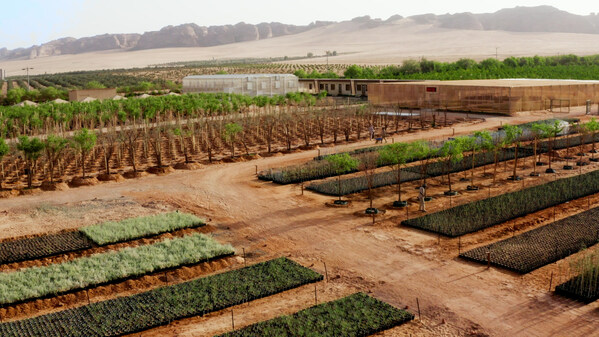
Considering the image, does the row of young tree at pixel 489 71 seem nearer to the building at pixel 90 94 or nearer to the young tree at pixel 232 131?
the building at pixel 90 94

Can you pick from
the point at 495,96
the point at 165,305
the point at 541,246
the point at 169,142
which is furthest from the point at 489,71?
the point at 165,305

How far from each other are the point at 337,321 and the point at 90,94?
5870 cm

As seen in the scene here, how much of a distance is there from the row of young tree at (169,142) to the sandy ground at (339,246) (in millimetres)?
3694

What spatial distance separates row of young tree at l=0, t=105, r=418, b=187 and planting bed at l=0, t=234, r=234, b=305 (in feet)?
41.4

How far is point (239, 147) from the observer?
39781mm

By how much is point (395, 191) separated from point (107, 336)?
15813mm

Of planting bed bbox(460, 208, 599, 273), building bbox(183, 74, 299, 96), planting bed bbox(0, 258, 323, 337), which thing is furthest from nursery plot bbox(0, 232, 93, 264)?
building bbox(183, 74, 299, 96)

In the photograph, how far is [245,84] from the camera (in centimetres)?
6800

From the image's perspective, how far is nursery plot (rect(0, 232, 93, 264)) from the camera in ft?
64.4

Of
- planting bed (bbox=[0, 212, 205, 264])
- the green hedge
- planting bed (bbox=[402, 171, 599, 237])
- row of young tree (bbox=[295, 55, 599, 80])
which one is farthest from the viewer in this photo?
row of young tree (bbox=[295, 55, 599, 80])

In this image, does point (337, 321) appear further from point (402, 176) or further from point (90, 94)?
point (90, 94)

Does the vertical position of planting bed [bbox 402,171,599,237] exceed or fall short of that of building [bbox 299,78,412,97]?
it falls short

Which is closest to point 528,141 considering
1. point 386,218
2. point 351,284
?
point 386,218

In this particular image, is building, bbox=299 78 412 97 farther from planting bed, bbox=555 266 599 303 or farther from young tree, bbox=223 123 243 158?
planting bed, bbox=555 266 599 303
